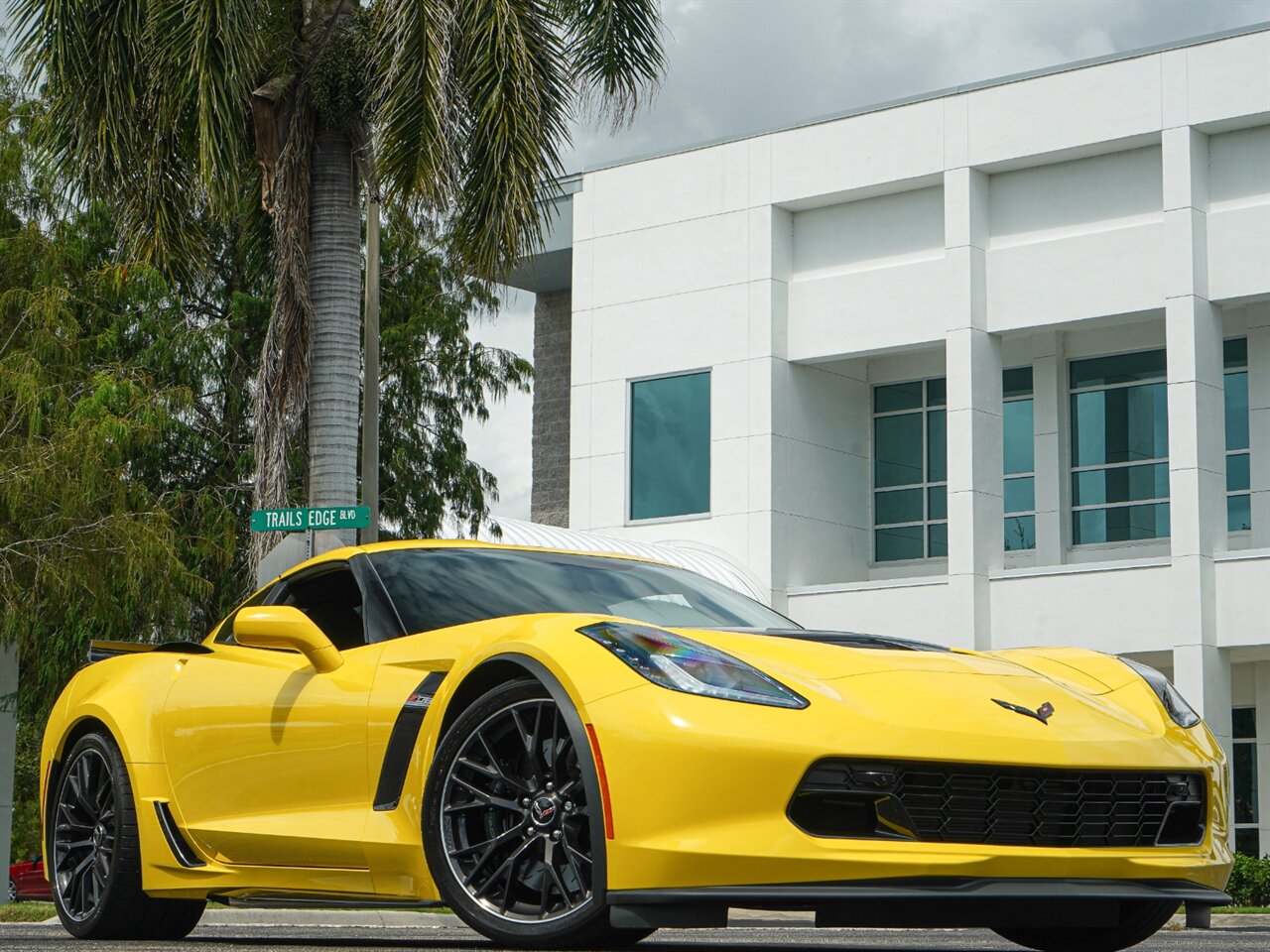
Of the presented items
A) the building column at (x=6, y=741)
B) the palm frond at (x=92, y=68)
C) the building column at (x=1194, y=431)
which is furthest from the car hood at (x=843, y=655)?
the building column at (x=1194, y=431)

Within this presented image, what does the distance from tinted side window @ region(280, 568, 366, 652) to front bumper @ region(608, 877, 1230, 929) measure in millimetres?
1715

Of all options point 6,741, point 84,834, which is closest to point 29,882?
point 6,741

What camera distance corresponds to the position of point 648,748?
4.91 m

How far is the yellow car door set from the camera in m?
5.84

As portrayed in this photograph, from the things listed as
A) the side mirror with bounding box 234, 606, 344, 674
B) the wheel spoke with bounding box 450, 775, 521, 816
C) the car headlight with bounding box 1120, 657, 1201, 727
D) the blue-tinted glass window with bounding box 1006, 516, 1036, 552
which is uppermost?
the blue-tinted glass window with bounding box 1006, 516, 1036, 552

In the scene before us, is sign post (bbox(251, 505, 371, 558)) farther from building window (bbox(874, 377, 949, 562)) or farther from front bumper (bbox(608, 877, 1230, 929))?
building window (bbox(874, 377, 949, 562))

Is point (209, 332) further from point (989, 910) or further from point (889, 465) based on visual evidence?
point (989, 910)

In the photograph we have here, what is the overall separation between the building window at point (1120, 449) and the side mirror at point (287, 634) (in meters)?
23.3

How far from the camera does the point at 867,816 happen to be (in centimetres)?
493

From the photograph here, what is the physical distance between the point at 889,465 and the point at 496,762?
2584 cm

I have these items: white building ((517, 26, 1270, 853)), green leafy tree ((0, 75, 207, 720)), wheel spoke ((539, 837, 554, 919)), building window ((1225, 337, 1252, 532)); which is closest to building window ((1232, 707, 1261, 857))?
white building ((517, 26, 1270, 853))

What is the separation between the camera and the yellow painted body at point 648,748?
4.86 meters

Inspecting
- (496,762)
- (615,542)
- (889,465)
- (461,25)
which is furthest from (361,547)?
(889,465)

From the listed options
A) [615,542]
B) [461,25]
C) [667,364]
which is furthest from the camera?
[667,364]
